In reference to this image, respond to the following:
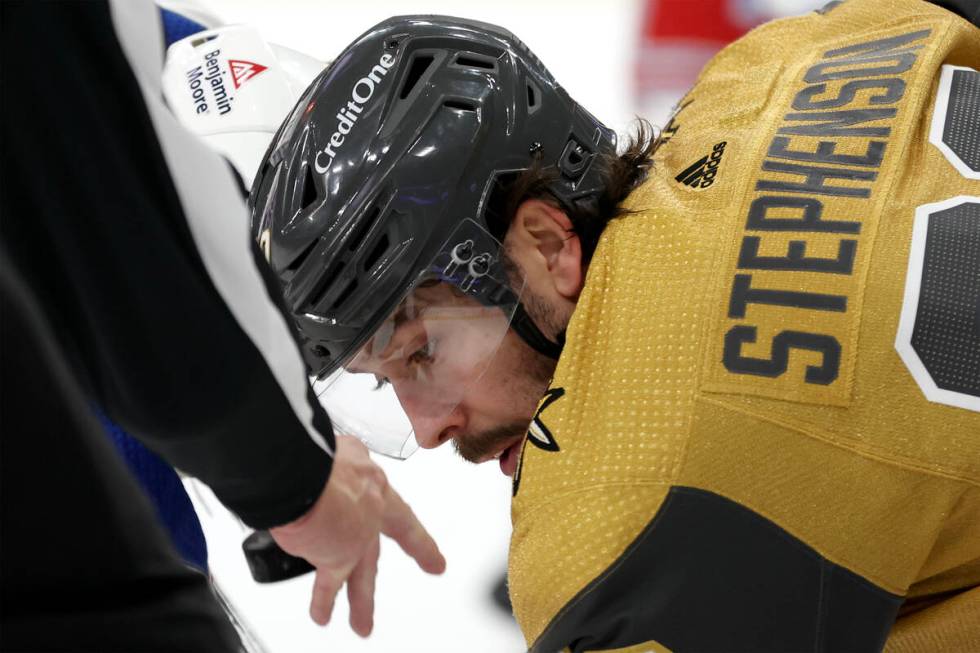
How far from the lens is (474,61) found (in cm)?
162

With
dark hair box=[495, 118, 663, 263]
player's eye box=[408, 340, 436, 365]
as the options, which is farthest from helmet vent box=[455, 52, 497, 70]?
player's eye box=[408, 340, 436, 365]

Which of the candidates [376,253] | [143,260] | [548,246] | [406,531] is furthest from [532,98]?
[143,260]

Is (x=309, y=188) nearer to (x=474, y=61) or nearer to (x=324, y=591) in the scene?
(x=474, y=61)

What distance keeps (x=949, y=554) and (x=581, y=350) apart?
483mm

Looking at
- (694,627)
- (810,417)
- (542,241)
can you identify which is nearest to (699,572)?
(694,627)

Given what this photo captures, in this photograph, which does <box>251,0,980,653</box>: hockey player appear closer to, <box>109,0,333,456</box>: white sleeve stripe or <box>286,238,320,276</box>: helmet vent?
<box>286,238,320,276</box>: helmet vent

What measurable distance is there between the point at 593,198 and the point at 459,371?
30 cm

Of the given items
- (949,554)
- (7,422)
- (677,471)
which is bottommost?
(949,554)

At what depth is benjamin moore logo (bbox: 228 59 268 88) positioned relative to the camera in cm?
212

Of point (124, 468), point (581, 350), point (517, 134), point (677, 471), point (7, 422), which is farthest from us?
point (517, 134)

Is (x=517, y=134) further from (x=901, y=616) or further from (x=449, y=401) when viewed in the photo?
(x=901, y=616)

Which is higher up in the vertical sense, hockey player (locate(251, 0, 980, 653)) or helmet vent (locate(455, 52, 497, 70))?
helmet vent (locate(455, 52, 497, 70))

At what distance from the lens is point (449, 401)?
5.50 ft

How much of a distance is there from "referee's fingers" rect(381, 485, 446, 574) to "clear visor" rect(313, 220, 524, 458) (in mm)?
461
